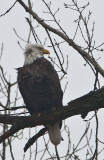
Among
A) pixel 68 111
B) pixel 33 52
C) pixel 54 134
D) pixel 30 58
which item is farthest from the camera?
pixel 33 52

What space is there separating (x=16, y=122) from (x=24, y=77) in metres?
1.29

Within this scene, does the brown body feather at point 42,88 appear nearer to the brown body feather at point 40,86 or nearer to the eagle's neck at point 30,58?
the brown body feather at point 40,86

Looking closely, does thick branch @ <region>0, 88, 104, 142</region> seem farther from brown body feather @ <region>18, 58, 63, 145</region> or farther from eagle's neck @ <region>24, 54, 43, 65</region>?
eagle's neck @ <region>24, 54, 43, 65</region>

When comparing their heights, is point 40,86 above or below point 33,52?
below

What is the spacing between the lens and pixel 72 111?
3.36 m

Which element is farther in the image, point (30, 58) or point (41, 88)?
point (30, 58)

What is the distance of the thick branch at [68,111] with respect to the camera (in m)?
3.32

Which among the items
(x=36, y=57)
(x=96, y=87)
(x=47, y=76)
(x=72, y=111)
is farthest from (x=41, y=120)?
(x=36, y=57)

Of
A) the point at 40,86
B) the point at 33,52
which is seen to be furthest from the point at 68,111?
the point at 33,52

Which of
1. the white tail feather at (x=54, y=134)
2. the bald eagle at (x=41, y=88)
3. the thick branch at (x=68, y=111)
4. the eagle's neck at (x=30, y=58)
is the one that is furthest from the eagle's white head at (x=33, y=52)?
the thick branch at (x=68, y=111)

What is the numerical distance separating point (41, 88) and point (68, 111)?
1.30 meters

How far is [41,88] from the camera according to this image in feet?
15.2

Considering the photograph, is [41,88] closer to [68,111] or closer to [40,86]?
[40,86]

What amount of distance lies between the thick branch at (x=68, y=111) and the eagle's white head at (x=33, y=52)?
1808mm
